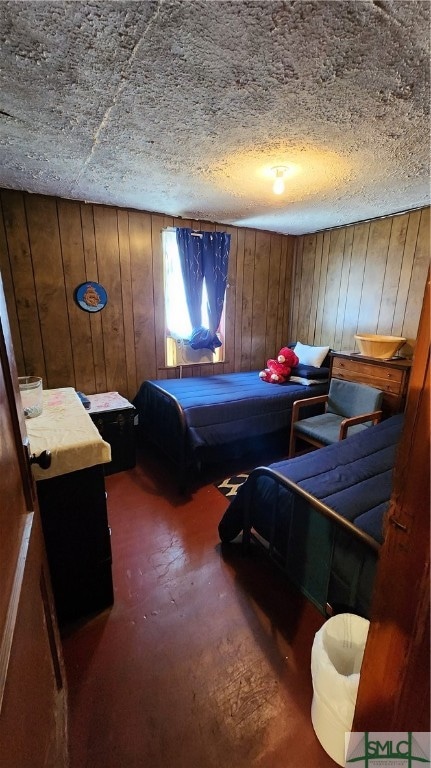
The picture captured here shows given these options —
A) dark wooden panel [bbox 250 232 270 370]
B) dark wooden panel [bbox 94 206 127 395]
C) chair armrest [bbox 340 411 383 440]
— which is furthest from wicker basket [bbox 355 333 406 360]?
dark wooden panel [bbox 94 206 127 395]

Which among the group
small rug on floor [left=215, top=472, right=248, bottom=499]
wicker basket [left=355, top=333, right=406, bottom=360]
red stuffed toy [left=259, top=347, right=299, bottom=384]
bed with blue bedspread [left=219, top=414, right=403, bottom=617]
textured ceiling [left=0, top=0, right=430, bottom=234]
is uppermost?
textured ceiling [left=0, top=0, right=430, bottom=234]

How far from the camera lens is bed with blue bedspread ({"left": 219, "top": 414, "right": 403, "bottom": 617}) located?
49.6 inches

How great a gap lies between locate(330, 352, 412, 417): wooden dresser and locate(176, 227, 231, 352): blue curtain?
4.65 ft

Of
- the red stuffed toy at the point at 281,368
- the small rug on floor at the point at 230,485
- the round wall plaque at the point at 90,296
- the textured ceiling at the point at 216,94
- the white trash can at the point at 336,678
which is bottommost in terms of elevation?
the small rug on floor at the point at 230,485

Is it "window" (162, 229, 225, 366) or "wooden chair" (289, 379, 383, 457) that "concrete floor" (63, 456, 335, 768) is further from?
"window" (162, 229, 225, 366)

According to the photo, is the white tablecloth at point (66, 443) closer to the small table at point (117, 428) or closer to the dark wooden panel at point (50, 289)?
the small table at point (117, 428)

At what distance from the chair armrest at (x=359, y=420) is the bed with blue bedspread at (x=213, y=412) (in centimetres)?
64

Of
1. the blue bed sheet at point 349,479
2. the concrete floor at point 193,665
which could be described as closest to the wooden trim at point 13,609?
the concrete floor at point 193,665

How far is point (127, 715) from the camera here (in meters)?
1.19

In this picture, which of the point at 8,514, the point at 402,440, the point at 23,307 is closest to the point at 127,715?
the point at 8,514

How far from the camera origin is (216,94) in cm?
127

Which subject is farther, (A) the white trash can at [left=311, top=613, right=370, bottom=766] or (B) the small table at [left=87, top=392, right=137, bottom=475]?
(B) the small table at [left=87, top=392, right=137, bottom=475]

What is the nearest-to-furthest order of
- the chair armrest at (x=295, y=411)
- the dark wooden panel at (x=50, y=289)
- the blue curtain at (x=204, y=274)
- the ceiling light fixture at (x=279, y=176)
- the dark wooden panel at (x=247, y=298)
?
the ceiling light fixture at (x=279, y=176), the dark wooden panel at (x=50, y=289), the chair armrest at (x=295, y=411), the blue curtain at (x=204, y=274), the dark wooden panel at (x=247, y=298)

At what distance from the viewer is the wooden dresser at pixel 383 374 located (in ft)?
8.86
